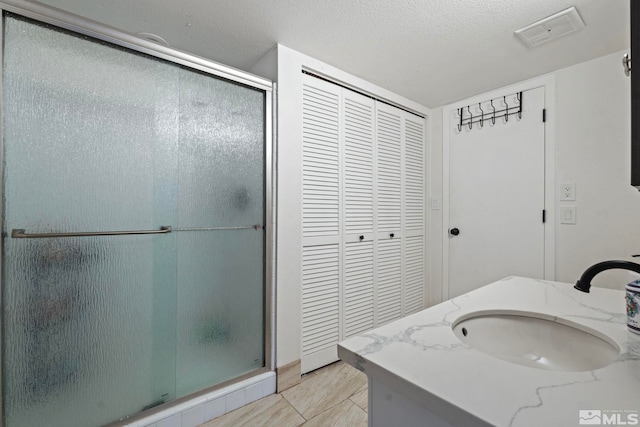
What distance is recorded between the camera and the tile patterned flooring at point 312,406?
1.59m

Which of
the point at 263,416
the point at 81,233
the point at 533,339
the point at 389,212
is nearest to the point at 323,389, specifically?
the point at 263,416

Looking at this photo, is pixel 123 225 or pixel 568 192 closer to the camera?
pixel 123 225

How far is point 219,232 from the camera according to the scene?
1714 millimetres

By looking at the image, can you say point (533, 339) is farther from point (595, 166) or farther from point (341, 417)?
point (595, 166)

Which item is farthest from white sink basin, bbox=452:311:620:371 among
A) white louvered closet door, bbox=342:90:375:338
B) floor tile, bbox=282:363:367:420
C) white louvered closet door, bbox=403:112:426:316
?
white louvered closet door, bbox=403:112:426:316

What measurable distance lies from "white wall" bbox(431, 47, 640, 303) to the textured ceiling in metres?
0.19

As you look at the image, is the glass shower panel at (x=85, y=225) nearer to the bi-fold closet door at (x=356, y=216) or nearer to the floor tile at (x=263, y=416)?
the floor tile at (x=263, y=416)

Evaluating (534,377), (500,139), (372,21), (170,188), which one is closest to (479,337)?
(534,377)

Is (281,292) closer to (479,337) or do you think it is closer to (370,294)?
(370,294)

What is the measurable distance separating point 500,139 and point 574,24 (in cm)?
97

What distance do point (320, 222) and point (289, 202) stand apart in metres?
0.30

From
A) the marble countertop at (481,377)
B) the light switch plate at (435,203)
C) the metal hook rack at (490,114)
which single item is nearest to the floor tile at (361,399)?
the marble countertop at (481,377)

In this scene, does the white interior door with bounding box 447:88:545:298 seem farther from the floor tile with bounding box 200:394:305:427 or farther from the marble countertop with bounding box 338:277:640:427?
the floor tile with bounding box 200:394:305:427

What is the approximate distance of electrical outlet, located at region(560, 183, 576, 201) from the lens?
2.17 m
